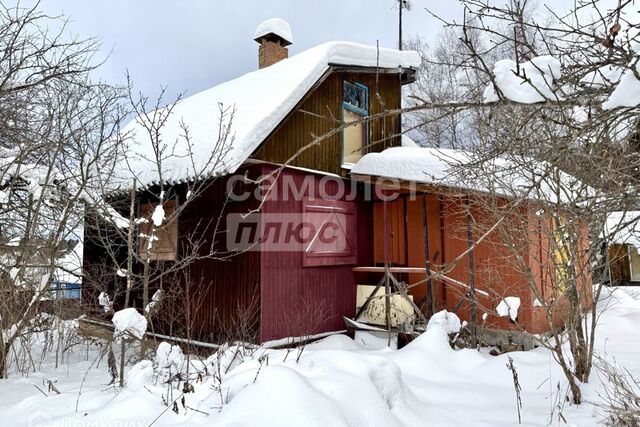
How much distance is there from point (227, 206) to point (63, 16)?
363cm

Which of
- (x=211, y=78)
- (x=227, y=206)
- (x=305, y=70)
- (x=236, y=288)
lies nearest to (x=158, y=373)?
(x=236, y=288)

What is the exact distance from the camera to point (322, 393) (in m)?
3.23

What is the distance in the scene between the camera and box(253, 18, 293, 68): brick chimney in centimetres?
1210

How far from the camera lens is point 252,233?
24.6 ft

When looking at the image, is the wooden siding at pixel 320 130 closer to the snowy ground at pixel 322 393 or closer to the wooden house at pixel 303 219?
the wooden house at pixel 303 219

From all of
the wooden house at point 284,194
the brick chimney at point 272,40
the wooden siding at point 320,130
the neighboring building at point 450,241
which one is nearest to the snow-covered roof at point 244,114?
the wooden house at point 284,194

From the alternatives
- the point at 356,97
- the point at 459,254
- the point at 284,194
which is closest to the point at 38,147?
the point at 284,194

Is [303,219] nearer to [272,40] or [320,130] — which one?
[320,130]

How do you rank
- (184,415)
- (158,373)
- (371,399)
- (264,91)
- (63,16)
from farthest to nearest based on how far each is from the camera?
(264,91) → (63,16) → (158,373) → (371,399) → (184,415)

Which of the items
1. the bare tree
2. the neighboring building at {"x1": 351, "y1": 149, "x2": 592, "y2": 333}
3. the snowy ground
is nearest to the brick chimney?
the neighboring building at {"x1": 351, "y1": 149, "x2": 592, "y2": 333}

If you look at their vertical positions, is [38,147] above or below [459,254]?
above

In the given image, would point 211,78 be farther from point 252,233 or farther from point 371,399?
point 371,399

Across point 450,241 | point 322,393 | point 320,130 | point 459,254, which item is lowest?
point 322,393

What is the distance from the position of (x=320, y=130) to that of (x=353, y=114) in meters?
1.24
